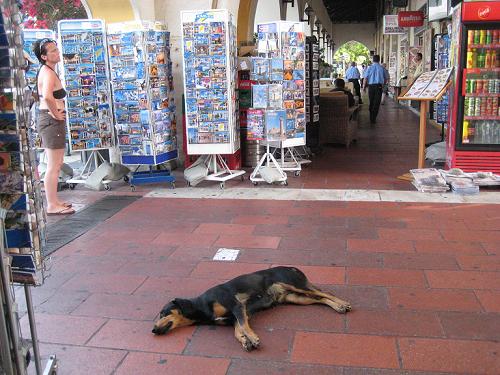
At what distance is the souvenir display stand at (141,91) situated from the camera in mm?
6223

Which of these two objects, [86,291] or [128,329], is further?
[86,291]

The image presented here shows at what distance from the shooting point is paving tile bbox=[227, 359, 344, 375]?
2.60m

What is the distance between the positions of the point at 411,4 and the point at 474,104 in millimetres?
11931

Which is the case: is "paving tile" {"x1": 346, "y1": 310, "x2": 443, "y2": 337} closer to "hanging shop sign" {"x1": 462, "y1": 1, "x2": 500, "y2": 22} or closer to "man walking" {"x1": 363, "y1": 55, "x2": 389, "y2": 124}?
"hanging shop sign" {"x1": 462, "y1": 1, "x2": 500, "y2": 22}

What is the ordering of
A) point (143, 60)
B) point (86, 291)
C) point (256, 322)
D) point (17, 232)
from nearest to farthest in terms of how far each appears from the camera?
point (17, 232)
point (256, 322)
point (86, 291)
point (143, 60)

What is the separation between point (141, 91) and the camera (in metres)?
6.28

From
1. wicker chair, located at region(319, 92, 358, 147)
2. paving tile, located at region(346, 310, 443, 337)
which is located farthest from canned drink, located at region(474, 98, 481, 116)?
paving tile, located at region(346, 310, 443, 337)

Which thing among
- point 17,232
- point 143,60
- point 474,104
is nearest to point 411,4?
point 474,104

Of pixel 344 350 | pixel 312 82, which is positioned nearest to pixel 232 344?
pixel 344 350

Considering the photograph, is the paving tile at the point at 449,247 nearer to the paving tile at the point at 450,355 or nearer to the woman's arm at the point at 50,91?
the paving tile at the point at 450,355

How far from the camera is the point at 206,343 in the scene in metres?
2.90

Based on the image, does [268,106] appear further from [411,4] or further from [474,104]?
[411,4]

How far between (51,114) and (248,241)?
8.01 ft

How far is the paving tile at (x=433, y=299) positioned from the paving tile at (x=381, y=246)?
751 millimetres
